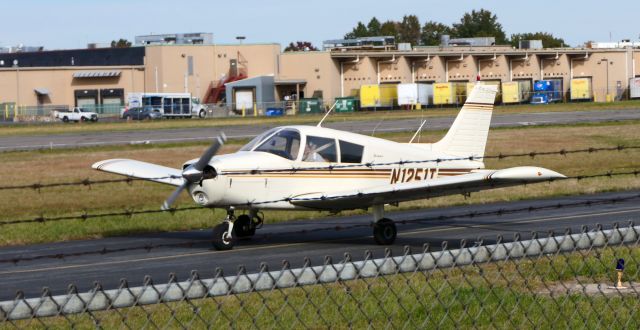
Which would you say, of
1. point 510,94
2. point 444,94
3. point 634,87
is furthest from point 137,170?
point 634,87

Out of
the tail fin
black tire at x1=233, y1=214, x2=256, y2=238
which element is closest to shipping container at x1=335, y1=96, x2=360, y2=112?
the tail fin

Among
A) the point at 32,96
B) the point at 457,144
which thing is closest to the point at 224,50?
the point at 32,96

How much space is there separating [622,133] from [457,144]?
3010cm

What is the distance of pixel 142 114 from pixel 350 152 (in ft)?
225

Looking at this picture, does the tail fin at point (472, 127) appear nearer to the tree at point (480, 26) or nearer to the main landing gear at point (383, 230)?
the main landing gear at point (383, 230)

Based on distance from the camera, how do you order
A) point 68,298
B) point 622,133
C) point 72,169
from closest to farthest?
point 68,298 < point 72,169 < point 622,133

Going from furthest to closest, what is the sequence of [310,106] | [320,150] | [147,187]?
[310,106] → [147,187] → [320,150]

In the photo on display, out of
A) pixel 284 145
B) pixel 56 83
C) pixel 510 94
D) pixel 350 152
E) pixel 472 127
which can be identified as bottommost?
pixel 350 152

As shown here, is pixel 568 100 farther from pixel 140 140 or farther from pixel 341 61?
pixel 140 140

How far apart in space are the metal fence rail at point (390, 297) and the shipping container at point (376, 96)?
7688cm

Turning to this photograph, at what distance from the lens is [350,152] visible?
18.1 metres

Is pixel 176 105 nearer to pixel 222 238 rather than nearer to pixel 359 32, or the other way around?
pixel 222 238

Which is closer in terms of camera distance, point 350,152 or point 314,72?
point 350,152

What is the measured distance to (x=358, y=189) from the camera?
17844 millimetres
